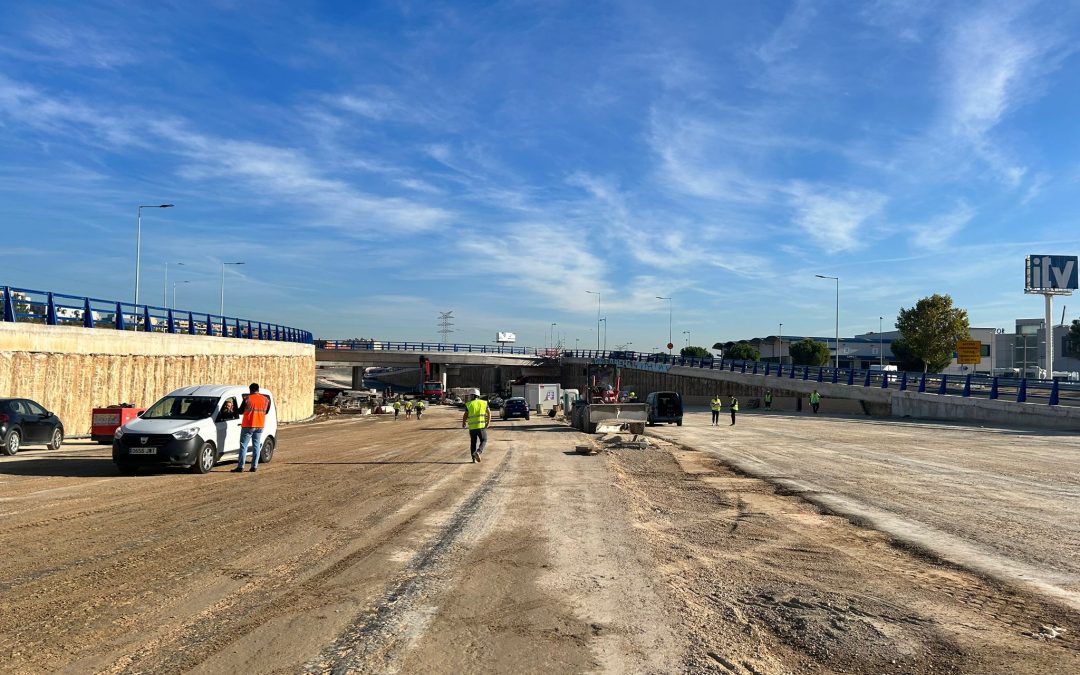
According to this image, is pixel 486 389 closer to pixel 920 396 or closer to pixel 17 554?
pixel 920 396

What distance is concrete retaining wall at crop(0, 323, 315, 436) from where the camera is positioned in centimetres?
2122

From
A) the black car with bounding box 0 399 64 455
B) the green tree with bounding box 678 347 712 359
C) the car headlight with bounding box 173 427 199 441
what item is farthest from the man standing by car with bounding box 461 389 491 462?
the green tree with bounding box 678 347 712 359

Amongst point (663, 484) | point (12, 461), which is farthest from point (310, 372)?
point (663, 484)

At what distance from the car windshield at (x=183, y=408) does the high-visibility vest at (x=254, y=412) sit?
733mm

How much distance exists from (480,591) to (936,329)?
6169 cm

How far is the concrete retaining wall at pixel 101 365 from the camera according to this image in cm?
2122

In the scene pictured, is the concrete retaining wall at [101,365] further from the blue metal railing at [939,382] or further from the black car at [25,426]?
the blue metal railing at [939,382]

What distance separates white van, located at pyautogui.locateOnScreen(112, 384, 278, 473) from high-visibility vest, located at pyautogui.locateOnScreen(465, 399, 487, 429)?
173 inches

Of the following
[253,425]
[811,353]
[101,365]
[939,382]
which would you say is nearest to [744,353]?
[811,353]

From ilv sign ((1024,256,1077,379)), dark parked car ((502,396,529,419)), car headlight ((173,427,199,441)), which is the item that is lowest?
dark parked car ((502,396,529,419))

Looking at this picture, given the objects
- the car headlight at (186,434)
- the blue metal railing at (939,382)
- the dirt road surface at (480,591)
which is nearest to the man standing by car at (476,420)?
the dirt road surface at (480,591)

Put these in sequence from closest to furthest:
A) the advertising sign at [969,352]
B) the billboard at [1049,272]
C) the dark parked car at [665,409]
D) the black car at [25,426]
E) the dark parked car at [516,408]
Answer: the black car at [25,426] → the dark parked car at [665,409] → the dark parked car at [516,408] → the billboard at [1049,272] → the advertising sign at [969,352]

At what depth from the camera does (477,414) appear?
16234 millimetres

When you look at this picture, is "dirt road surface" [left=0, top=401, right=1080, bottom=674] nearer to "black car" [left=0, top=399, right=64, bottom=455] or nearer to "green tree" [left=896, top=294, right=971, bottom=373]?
"black car" [left=0, top=399, right=64, bottom=455]
